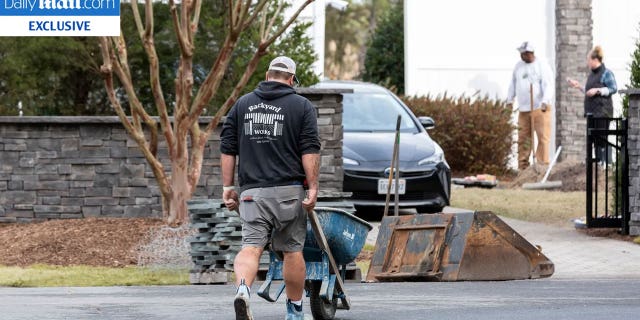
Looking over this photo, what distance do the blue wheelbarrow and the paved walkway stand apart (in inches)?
133

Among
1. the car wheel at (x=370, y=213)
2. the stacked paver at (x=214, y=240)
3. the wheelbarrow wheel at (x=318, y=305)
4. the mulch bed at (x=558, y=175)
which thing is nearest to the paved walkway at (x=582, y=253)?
the car wheel at (x=370, y=213)

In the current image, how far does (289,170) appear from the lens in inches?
353

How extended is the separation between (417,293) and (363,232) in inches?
59.6

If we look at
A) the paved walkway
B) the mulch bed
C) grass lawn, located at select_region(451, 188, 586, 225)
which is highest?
the mulch bed

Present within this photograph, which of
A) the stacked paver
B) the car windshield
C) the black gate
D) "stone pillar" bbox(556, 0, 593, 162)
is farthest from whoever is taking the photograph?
"stone pillar" bbox(556, 0, 593, 162)

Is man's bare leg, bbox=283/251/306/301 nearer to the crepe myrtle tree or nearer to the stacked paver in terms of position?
the stacked paver

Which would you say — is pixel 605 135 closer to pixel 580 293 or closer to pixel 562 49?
pixel 580 293

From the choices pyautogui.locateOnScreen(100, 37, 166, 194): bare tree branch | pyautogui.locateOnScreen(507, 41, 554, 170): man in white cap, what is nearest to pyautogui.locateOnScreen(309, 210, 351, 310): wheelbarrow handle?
pyautogui.locateOnScreen(100, 37, 166, 194): bare tree branch

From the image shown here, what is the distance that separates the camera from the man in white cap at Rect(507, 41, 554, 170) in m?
23.9

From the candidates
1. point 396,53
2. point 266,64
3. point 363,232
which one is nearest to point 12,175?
point 266,64

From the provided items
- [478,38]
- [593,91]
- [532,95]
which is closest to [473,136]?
[532,95]

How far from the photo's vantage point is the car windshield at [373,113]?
1788cm

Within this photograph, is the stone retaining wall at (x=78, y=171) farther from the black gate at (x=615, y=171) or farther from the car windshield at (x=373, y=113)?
the black gate at (x=615, y=171)

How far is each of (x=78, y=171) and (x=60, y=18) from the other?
2441mm
